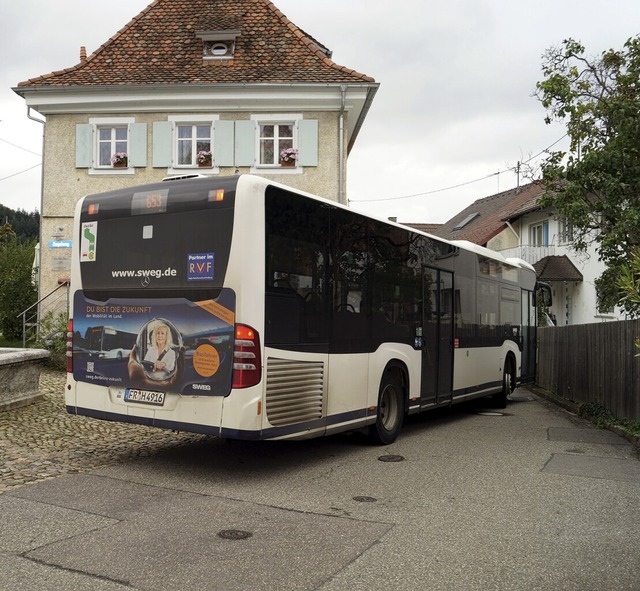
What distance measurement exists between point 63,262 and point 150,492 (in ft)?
51.0

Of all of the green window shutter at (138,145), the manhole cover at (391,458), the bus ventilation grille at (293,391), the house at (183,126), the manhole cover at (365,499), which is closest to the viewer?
the manhole cover at (365,499)

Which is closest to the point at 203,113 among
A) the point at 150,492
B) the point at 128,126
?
the point at 128,126

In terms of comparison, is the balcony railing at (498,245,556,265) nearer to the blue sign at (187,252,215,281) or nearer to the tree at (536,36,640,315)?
the tree at (536,36,640,315)

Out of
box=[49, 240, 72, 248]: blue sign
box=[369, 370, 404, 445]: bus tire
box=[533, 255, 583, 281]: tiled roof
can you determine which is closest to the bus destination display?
box=[369, 370, 404, 445]: bus tire

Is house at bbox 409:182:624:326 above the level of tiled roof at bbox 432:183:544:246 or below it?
below

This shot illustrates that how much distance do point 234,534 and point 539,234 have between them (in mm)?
34802

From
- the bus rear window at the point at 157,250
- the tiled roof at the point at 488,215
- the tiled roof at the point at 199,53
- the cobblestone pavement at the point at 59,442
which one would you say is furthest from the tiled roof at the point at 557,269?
the bus rear window at the point at 157,250

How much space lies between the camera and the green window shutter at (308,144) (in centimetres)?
2080

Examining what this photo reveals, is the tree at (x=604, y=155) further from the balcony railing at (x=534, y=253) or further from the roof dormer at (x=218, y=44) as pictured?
the balcony railing at (x=534, y=253)

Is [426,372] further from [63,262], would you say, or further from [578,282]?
[578,282]

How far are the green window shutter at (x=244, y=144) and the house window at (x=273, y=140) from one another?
0.25m

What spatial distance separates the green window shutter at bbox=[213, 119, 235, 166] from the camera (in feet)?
68.5

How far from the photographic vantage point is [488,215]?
4997 cm

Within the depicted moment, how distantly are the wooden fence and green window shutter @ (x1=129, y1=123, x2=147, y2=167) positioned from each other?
1218 cm
